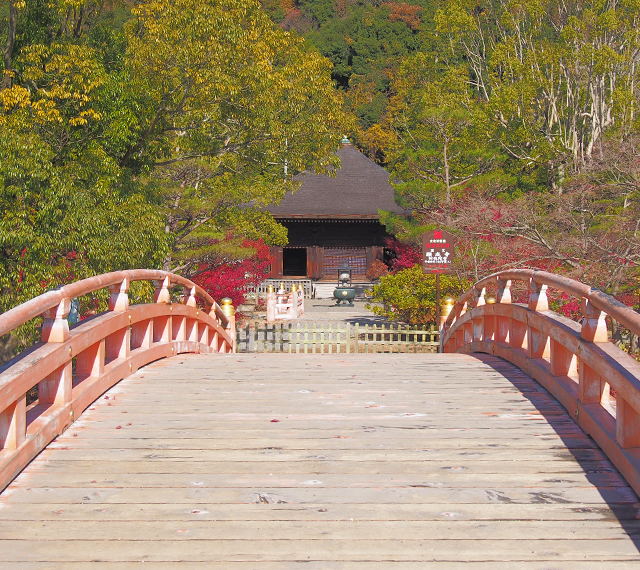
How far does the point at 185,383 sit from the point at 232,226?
13.6 meters

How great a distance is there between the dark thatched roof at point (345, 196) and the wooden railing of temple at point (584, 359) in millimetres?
22895

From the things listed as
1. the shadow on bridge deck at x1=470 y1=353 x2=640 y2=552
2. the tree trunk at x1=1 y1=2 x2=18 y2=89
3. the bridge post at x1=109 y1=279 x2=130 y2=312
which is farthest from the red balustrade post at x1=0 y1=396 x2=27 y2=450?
the tree trunk at x1=1 y1=2 x2=18 y2=89

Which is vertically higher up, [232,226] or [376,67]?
[376,67]

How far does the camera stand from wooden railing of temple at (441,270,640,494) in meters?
3.92

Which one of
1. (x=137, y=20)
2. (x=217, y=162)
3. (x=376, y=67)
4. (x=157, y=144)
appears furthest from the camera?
(x=376, y=67)

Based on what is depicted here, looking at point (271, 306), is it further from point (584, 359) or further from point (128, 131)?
point (584, 359)

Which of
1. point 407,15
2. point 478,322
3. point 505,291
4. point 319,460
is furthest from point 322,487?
point 407,15

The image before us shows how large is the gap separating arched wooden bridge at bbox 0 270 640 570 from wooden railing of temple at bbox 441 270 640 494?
17 mm

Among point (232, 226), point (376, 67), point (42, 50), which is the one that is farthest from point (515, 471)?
point (376, 67)

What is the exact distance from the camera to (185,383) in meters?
6.08

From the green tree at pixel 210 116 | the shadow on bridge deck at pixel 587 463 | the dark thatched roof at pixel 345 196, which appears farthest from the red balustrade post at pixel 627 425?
the dark thatched roof at pixel 345 196

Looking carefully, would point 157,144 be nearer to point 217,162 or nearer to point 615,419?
point 217,162

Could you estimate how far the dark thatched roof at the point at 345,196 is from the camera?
30422 millimetres

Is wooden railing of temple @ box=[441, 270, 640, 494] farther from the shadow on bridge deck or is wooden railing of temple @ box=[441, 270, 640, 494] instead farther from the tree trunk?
the tree trunk
